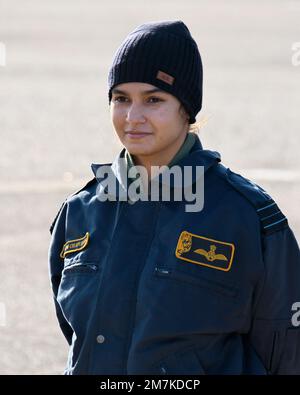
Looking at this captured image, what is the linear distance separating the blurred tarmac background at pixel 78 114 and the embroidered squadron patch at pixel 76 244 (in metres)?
0.54

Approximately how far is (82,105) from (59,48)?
431 centimetres

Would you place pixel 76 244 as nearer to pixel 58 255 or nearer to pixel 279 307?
pixel 58 255

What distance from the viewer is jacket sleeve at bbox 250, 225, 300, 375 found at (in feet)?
11.5

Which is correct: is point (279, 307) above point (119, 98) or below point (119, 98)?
below

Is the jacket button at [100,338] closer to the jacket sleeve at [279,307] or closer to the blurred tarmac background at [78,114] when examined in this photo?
the jacket sleeve at [279,307]

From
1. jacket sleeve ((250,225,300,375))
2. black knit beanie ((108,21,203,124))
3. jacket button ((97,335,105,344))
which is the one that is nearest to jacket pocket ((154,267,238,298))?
jacket sleeve ((250,225,300,375))

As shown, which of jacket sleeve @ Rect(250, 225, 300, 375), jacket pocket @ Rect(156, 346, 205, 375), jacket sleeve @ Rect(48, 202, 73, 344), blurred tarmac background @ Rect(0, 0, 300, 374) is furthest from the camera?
blurred tarmac background @ Rect(0, 0, 300, 374)

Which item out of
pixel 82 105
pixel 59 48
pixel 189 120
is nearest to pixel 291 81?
pixel 82 105

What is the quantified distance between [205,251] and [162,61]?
645 mm

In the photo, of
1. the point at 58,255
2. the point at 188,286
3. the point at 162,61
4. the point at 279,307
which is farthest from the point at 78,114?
the point at 188,286

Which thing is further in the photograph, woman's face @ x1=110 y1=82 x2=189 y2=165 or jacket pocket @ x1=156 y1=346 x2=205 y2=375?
woman's face @ x1=110 y1=82 x2=189 y2=165

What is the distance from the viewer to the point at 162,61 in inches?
147

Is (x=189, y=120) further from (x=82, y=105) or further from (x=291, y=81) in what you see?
Answer: (x=291, y=81)

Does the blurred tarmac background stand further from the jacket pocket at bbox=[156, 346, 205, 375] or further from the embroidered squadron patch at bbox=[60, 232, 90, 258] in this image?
the jacket pocket at bbox=[156, 346, 205, 375]
